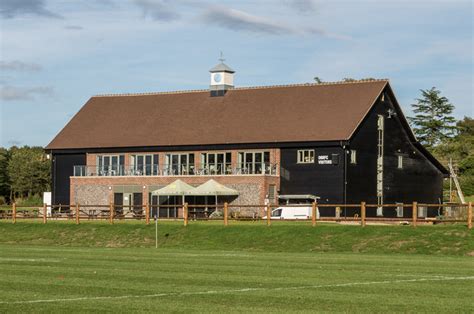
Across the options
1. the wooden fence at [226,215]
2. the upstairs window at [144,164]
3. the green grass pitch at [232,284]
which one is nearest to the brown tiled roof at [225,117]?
the upstairs window at [144,164]

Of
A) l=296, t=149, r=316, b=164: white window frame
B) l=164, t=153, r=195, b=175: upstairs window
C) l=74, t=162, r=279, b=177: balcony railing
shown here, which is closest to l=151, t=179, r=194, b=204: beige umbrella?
l=74, t=162, r=279, b=177: balcony railing

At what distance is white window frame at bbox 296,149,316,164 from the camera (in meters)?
66.1

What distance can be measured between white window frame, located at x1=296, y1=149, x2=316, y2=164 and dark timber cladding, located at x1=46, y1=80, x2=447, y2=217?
0.07 metres

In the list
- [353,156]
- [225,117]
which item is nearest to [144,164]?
[225,117]

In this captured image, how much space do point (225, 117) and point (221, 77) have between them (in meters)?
4.70

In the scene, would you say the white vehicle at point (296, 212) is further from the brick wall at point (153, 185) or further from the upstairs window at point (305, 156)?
the upstairs window at point (305, 156)

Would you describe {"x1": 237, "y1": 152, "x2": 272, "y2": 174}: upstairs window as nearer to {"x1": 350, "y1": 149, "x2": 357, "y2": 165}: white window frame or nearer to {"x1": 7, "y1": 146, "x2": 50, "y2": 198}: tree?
{"x1": 350, "y1": 149, "x2": 357, "y2": 165}: white window frame

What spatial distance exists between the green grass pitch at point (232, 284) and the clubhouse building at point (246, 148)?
3660 centimetres

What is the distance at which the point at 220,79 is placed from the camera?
75.2m

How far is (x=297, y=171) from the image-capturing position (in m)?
66.4

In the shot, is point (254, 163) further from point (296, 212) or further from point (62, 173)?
point (62, 173)

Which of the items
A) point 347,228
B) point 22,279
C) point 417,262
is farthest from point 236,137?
point 22,279

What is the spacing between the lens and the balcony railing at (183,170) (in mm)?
67125

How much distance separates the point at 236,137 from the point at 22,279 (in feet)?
158
